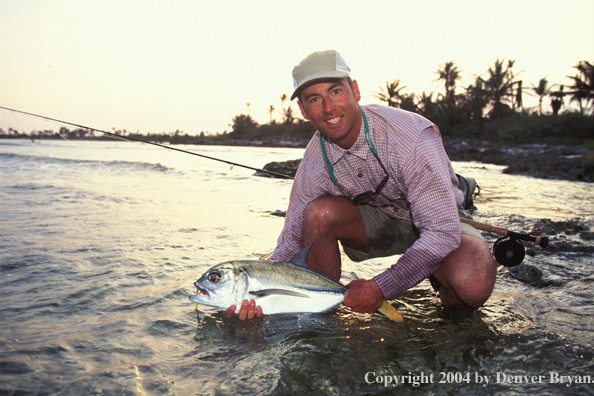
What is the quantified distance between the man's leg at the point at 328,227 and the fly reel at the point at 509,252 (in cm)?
111

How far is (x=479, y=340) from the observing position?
2381 millimetres

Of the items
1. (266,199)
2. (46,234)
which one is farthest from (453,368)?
(266,199)

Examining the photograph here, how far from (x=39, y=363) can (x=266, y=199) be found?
7258mm

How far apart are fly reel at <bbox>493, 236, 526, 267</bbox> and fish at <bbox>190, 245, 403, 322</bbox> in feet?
4.36

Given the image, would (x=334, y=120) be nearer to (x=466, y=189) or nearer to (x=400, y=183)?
(x=400, y=183)

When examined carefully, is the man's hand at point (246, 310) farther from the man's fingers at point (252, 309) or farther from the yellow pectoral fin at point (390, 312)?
the yellow pectoral fin at point (390, 312)

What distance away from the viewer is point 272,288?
249 centimetres

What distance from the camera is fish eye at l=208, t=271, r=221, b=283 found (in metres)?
2.41

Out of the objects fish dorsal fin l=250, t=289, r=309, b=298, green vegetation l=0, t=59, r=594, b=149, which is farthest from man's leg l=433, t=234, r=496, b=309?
green vegetation l=0, t=59, r=594, b=149

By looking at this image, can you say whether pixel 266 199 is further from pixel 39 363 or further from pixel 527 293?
pixel 39 363

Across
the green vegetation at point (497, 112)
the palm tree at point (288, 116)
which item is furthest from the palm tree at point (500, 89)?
the palm tree at point (288, 116)

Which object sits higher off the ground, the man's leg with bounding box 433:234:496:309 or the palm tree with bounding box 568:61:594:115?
the palm tree with bounding box 568:61:594:115

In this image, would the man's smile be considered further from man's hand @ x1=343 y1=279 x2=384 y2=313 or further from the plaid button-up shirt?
man's hand @ x1=343 y1=279 x2=384 y2=313

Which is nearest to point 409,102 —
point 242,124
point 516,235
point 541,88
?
point 541,88
